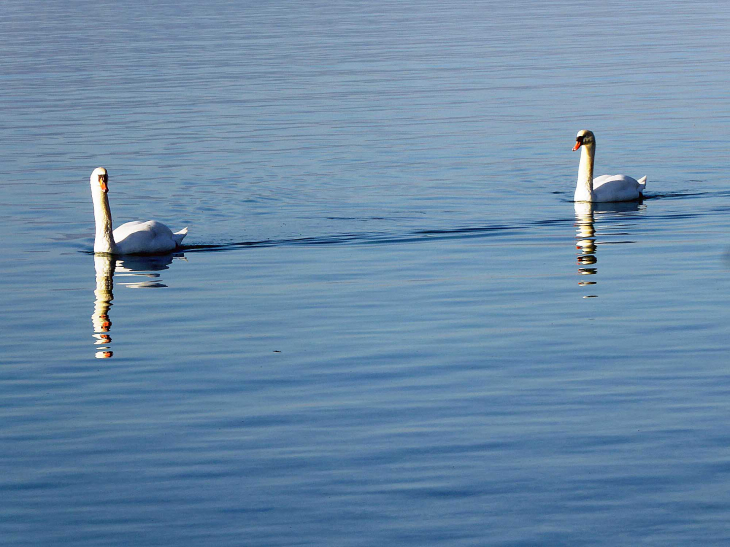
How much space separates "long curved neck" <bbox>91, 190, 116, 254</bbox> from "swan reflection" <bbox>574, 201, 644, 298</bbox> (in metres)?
6.34

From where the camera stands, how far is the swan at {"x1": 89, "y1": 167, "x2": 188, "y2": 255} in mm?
19094

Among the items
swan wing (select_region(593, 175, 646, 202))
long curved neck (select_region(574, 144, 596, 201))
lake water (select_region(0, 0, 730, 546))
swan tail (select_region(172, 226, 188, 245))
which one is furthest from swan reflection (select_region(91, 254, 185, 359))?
swan wing (select_region(593, 175, 646, 202))

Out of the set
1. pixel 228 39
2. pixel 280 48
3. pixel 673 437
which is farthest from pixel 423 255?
pixel 228 39

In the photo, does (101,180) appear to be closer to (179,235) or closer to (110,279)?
(179,235)

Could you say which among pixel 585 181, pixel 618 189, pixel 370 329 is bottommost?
pixel 370 329

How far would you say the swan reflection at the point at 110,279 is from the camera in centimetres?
1447

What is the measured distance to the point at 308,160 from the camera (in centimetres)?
2758

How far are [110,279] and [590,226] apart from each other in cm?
727

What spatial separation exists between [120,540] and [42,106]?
3210 cm

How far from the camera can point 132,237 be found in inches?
754

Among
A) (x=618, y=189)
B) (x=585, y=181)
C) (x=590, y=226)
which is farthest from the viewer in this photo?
(x=618, y=189)

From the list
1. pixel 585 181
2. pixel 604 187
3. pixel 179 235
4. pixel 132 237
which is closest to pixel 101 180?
pixel 132 237

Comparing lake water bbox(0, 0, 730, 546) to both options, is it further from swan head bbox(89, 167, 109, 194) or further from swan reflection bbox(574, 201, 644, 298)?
swan head bbox(89, 167, 109, 194)

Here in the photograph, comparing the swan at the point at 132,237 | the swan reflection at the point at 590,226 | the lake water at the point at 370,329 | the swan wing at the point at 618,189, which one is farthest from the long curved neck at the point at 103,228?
the swan wing at the point at 618,189
